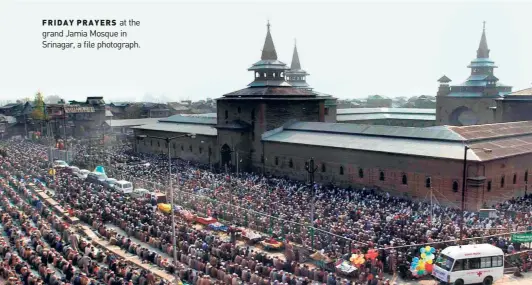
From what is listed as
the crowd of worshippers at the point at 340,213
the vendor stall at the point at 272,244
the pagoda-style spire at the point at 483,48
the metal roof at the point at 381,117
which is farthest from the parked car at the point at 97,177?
the pagoda-style spire at the point at 483,48

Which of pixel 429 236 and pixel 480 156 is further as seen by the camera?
pixel 480 156

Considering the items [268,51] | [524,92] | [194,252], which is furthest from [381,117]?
[194,252]

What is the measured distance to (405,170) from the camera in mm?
36344

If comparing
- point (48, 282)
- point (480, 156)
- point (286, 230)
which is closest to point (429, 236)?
point (286, 230)

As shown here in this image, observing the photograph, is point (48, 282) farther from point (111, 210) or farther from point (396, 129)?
point (396, 129)

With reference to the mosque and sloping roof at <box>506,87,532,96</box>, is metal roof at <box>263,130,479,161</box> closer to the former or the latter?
the mosque

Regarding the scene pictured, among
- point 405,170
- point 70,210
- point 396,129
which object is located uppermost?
point 396,129

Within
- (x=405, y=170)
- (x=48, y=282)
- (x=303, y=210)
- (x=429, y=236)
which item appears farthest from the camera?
(x=405, y=170)

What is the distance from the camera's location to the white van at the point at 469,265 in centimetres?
2039

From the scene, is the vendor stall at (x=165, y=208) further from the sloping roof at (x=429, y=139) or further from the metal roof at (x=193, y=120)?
the metal roof at (x=193, y=120)

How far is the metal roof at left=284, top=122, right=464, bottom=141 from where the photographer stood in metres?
37.6

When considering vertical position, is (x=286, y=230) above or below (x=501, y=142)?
below

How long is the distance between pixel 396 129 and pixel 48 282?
30094 mm

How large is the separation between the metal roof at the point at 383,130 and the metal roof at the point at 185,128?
496 inches
